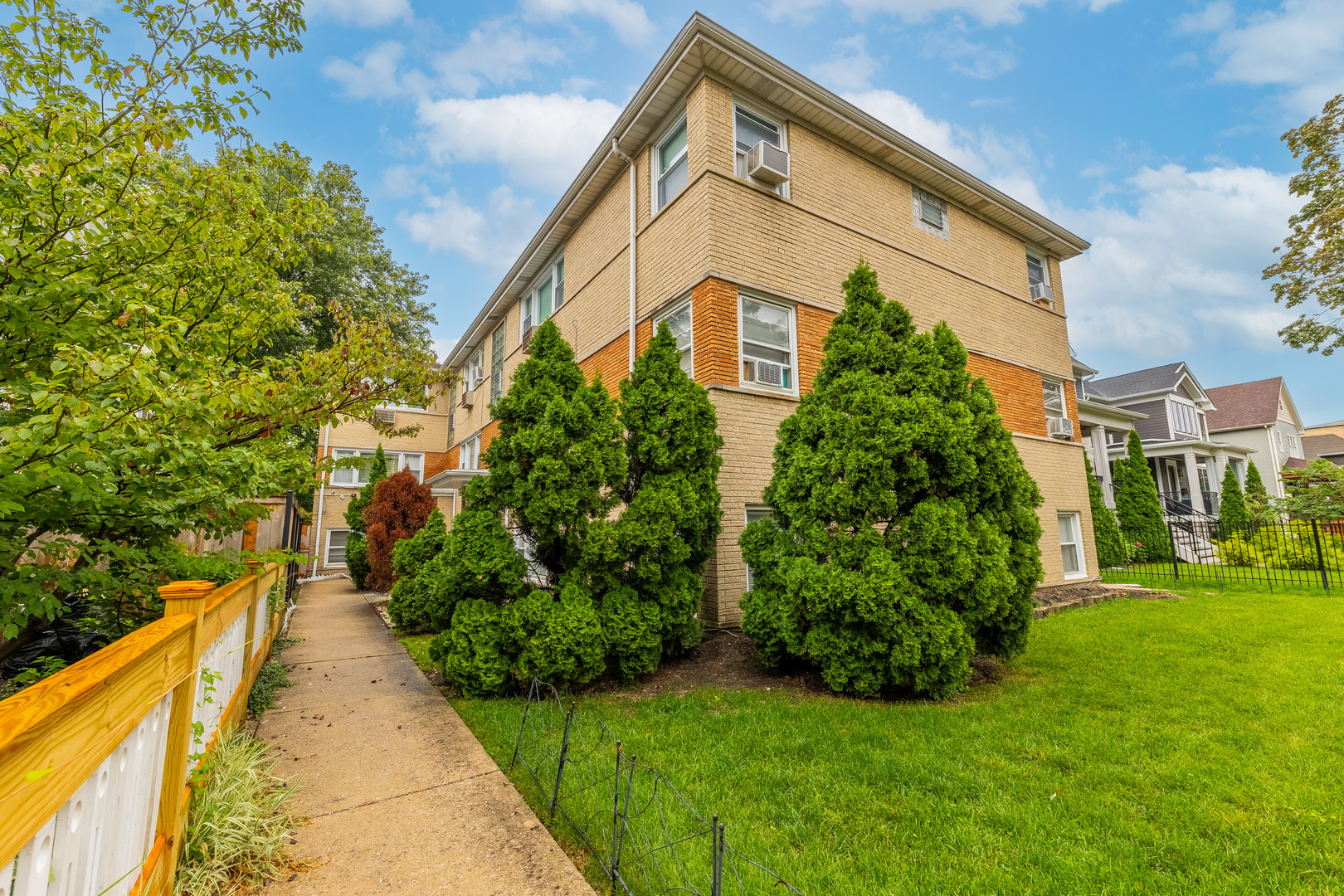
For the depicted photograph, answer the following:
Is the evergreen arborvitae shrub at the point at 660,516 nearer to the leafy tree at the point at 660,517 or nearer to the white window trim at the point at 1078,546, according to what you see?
the leafy tree at the point at 660,517

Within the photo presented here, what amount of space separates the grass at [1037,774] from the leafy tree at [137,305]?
2.70 metres

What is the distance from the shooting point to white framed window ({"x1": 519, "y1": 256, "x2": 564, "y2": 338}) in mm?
13039

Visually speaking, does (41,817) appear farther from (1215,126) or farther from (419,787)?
(1215,126)

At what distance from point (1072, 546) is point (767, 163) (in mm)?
10356

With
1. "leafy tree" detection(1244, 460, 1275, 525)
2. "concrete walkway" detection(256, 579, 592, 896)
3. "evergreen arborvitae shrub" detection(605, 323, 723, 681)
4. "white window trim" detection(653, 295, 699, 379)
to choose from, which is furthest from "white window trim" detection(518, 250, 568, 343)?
"leafy tree" detection(1244, 460, 1275, 525)

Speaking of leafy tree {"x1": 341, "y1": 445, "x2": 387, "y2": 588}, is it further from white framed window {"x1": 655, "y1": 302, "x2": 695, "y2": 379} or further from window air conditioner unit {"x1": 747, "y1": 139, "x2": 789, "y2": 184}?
window air conditioner unit {"x1": 747, "y1": 139, "x2": 789, "y2": 184}

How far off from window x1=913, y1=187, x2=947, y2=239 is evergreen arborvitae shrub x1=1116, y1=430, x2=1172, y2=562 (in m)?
12.3

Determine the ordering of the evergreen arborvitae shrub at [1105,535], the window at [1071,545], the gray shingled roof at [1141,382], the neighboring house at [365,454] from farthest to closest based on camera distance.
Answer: the gray shingled roof at [1141,382] → the neighboring house at [365,454] → the evergreen arborvitae shrub at [1105,535] → the window at [1071,545]

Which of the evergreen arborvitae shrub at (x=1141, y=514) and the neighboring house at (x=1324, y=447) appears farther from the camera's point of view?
the neighboring house at (x=1324, y=447)

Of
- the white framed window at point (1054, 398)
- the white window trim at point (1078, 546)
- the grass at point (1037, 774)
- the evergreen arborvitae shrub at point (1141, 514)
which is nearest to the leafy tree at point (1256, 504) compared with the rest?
the evergreen arborvitae shrub at point (1141, 514)

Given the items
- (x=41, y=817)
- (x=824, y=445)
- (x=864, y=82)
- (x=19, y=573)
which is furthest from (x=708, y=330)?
(x=864, y=82)

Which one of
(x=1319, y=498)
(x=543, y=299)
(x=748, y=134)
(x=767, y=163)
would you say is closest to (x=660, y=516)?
(x=767, y=163)

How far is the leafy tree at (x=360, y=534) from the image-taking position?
14.4m

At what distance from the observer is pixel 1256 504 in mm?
16906
